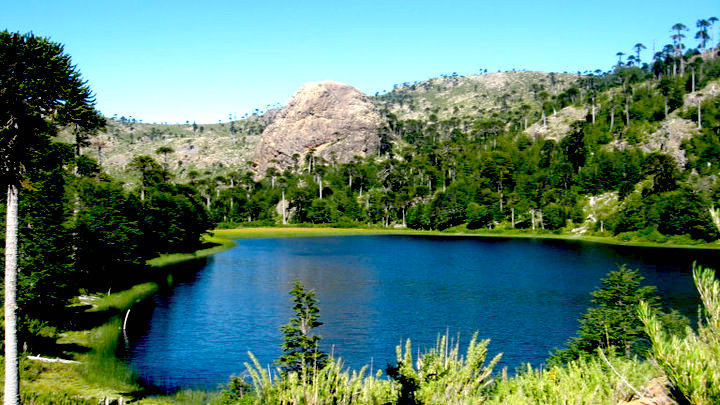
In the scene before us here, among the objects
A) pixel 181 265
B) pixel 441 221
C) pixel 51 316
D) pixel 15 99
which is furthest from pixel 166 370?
pixel 441 221

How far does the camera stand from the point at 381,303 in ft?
221

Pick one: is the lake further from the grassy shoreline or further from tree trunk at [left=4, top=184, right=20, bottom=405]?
the grassy shoreline

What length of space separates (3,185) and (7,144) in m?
2.12

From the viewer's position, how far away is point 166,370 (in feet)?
135

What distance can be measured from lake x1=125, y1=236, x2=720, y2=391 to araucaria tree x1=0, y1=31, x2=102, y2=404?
13704 millimetres

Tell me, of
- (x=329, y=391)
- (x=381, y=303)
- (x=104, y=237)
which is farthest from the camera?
(x=104, y=237)

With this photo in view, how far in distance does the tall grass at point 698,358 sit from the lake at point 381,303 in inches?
629

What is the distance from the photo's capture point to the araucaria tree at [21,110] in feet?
67.2

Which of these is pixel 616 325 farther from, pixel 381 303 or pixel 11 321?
pixel 381 303

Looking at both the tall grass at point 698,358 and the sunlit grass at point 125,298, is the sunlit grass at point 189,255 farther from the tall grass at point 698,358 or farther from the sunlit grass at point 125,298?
the tall grass at point 698,358

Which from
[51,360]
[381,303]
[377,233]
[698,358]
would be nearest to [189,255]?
[381,303]

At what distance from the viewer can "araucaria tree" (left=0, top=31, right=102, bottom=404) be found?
20.5 metres

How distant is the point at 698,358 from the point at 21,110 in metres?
26.7

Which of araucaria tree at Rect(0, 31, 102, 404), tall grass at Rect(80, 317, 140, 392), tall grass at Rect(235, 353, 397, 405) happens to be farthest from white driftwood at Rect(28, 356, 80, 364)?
tall grass at Rect(235, 353, 397, 405)
